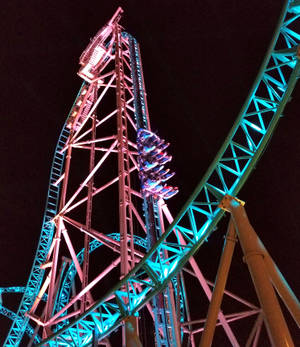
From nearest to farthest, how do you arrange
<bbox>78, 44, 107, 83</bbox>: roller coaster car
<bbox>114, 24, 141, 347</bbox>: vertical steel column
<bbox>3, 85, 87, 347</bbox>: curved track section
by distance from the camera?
<bbox>114, 24, 141, 347</bbox>: vertical steel column, <bbox>78, 44, 107, 83</bbox>: roller coaster car, <bbox>3, 85, 87, 347</bbox>: curved track section

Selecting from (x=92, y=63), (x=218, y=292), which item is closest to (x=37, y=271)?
(x=92, y=63)

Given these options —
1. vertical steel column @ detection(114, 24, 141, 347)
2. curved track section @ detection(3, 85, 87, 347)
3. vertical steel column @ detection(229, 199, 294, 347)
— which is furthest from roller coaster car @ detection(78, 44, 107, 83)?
vertical steel column @ detection(229, 199, 294, 347)

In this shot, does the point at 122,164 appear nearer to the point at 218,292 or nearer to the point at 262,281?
the point at 218,292

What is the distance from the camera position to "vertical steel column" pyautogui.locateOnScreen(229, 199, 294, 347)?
643cm

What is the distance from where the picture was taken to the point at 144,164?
1318 centimetres

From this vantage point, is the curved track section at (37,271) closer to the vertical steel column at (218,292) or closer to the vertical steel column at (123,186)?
the vertical steel column at (123,186)

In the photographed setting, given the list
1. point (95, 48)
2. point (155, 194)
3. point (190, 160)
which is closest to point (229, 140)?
point (155, 194)

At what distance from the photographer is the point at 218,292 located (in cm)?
795

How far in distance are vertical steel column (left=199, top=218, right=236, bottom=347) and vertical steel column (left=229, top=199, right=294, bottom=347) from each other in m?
0.42

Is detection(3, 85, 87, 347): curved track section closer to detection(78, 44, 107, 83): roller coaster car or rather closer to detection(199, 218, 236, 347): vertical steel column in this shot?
detection(78, 44, 107, 83): roller coaster car

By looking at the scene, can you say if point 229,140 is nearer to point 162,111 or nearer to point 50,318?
point 50,318

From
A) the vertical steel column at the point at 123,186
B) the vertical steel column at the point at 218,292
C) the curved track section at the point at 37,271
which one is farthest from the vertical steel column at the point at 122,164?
the curved track section at the point at 37,271

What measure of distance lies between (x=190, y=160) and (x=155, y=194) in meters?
11.5

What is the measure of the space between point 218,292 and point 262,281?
1.16 meters
